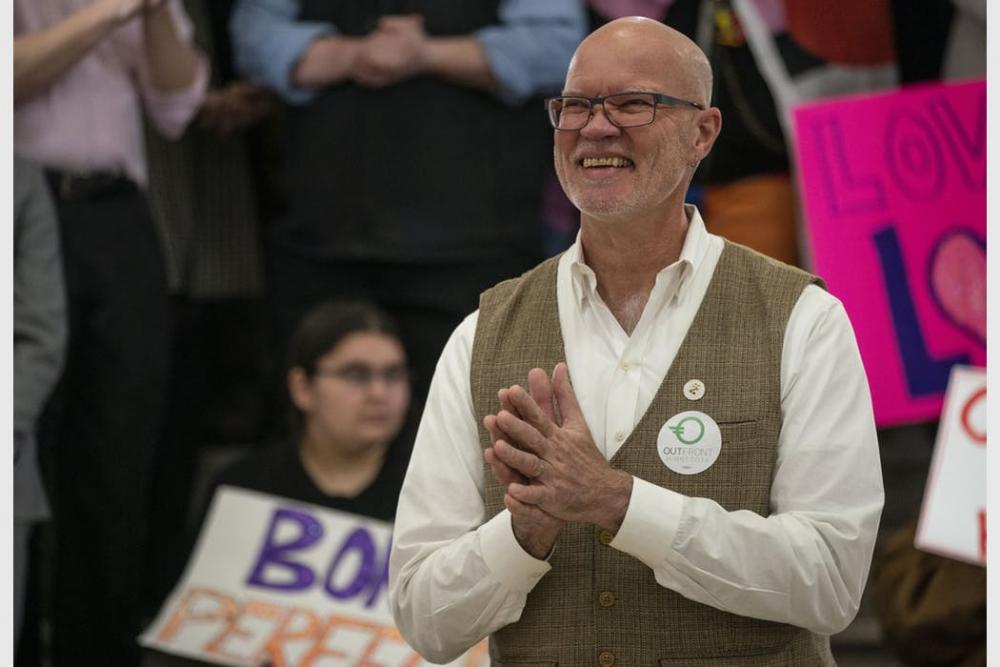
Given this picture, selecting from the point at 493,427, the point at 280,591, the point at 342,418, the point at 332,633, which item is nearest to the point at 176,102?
the point at 342,418

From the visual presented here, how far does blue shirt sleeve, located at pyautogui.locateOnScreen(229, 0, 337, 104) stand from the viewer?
3.68 meters

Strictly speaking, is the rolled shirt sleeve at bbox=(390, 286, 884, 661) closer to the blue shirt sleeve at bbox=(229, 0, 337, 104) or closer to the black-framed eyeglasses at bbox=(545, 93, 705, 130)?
the black-framed eyeglasses at bbox=(545, 93, 705, 130)

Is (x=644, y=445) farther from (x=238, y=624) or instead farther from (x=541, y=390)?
(x=238, y=624)

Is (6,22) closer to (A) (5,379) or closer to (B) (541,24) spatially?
(A) (5,379)

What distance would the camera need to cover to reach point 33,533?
3572mm

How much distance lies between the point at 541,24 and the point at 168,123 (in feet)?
2.99

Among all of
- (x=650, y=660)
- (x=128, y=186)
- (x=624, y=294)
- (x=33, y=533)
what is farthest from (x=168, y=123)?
(x=650, y=660)

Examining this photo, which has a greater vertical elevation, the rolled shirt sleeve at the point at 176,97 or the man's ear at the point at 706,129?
the rolled shirt sleeve at the point at 176,97

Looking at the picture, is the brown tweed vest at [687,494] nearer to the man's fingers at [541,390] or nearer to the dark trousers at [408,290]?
the man's fingers at [541,390]

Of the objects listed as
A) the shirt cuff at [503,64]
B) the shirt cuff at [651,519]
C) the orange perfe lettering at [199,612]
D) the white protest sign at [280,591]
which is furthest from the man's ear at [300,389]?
the shirt cuff at [651,519]

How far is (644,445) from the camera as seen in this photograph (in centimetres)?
188

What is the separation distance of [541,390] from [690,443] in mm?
189

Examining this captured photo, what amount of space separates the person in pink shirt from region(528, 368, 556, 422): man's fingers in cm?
198

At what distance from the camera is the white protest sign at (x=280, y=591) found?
3.35 m
